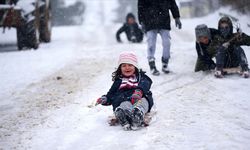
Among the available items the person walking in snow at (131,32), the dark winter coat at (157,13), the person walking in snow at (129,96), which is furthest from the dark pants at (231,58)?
the person walking in snow at (131,32)

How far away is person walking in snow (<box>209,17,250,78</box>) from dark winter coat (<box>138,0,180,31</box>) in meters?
0.95

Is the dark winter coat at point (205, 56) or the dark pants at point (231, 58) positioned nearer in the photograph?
the dark pants at point (231, 58)

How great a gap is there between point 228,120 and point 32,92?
328cm

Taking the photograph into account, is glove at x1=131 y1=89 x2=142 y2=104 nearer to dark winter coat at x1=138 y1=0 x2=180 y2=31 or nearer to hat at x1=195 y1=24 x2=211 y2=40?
hat at x1=195 y1=24 x2=211 y2=40

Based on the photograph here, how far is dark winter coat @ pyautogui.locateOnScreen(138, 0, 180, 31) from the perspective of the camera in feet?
21.9

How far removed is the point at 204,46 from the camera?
6.52 m

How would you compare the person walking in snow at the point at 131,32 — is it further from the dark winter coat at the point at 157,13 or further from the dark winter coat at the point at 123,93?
the dark winter coat at the point at 123,93

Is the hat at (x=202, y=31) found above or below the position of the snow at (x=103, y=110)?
above

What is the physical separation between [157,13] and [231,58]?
5.09ft

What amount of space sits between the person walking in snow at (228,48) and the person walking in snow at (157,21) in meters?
0.84

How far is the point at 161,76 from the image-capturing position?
6.57 metres

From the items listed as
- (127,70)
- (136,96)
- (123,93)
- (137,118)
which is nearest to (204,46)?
(127,70)

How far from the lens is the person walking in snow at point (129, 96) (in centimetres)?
385

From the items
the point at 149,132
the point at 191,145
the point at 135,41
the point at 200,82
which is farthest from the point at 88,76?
the point at 135,41
